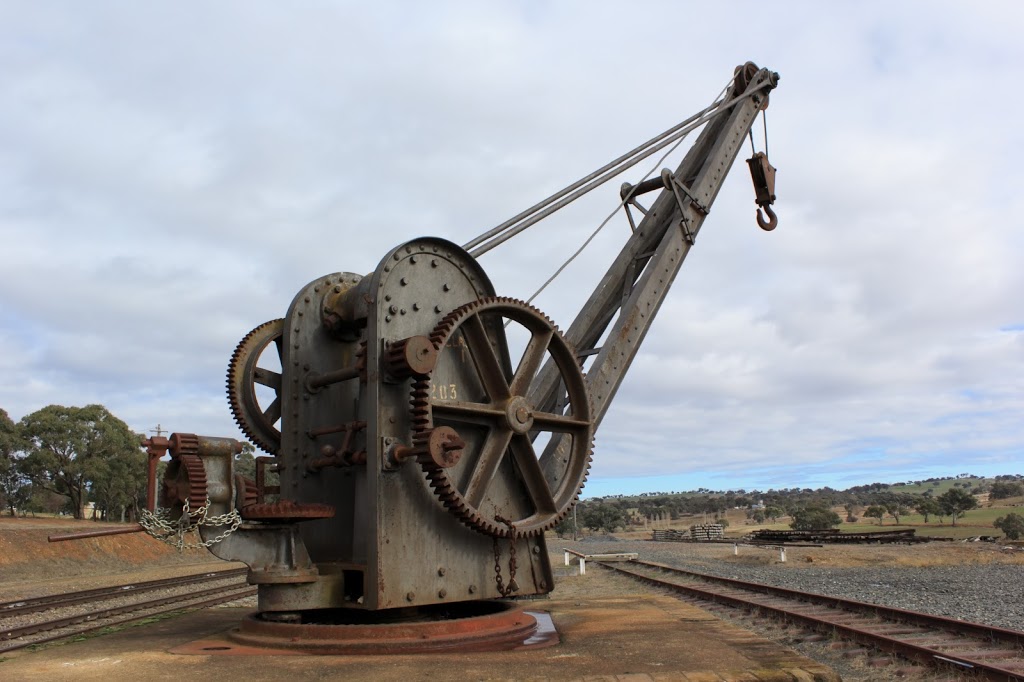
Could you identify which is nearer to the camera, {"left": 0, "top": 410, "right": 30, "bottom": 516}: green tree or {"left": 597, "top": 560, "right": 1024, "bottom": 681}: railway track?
{"left": 597, "top": 560, "right": 1024, "bottom": 681}: railway track

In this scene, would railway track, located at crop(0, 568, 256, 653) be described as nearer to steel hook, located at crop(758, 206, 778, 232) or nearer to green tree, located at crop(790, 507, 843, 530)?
steel hook, located at crop(758, 206, 778, 232)

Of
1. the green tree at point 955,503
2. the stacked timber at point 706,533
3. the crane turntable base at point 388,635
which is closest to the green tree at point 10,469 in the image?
the stacked timber at point 706,533

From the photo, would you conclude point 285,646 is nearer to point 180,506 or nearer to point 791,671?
point 180,506

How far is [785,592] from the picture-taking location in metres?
12.2

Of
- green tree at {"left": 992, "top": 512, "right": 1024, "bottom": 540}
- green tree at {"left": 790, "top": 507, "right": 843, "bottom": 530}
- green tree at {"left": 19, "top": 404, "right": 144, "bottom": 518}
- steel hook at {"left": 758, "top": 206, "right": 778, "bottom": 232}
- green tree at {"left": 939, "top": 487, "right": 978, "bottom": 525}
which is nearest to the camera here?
steel hook at {"left": 758, "top": 206, "right": 778, "bottom": 232}

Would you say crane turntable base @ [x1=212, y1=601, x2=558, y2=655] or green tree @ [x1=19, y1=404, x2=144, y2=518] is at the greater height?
green tree @ [x1=19, y1=404, x2=144, y2=518]

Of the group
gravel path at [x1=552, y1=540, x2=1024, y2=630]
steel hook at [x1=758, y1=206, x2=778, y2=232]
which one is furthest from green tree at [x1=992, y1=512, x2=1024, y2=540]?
steel hook at [x1=758, y1=206, x2=778, y2=232]

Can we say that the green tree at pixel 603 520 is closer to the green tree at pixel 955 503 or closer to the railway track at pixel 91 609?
the green tree at pixel 955 503

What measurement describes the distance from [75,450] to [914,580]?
49972 mm

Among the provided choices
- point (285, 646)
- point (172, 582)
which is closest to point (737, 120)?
point (285, 646)

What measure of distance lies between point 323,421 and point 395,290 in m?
1.54

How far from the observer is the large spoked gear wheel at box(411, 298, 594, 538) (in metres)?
6.50

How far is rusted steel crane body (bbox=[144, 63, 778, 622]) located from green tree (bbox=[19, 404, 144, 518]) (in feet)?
162

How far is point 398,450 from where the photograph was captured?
5.88m
